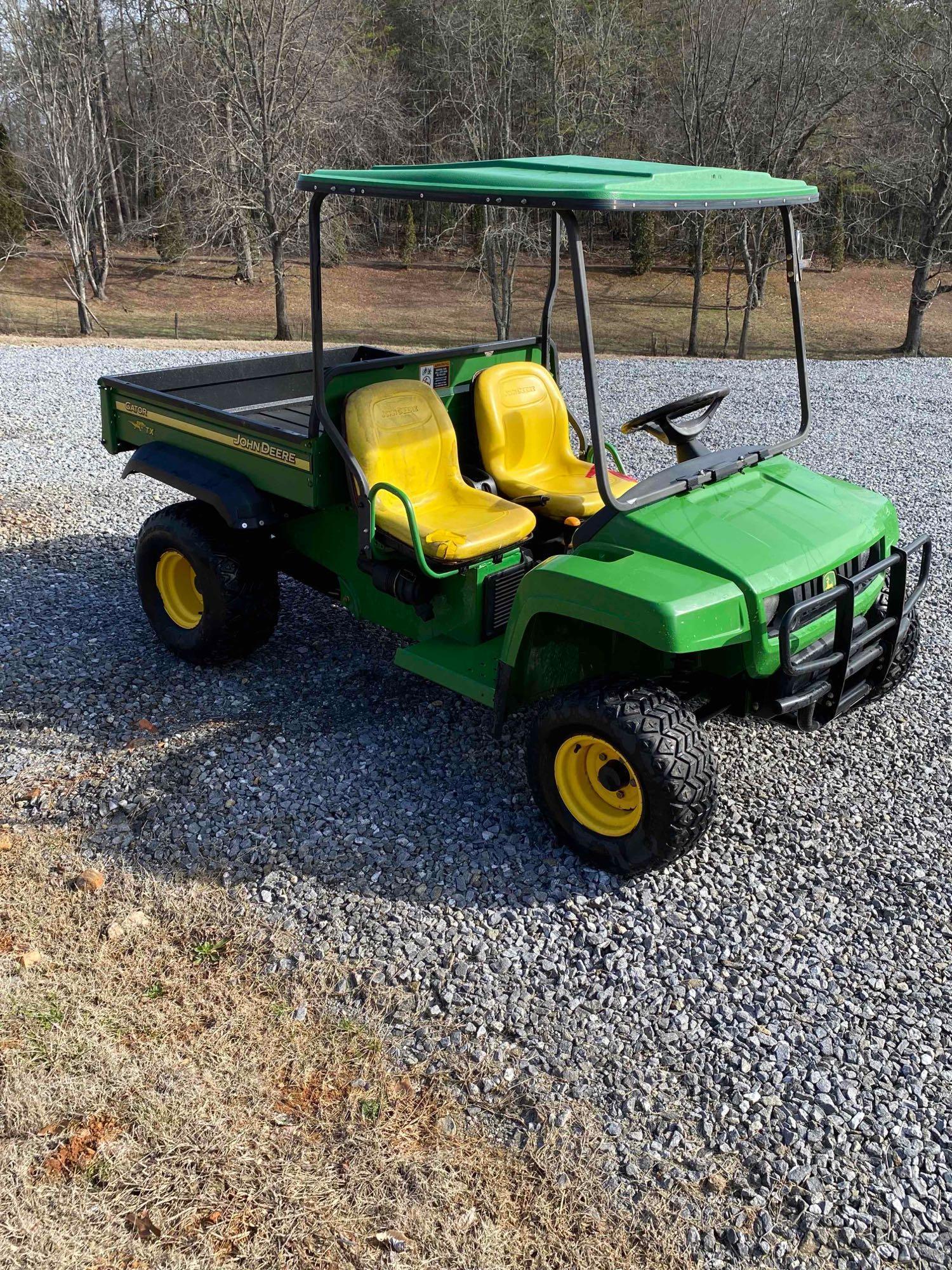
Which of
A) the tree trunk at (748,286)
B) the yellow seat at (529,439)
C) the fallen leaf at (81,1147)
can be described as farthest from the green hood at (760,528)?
the tree trunk at (748,286)

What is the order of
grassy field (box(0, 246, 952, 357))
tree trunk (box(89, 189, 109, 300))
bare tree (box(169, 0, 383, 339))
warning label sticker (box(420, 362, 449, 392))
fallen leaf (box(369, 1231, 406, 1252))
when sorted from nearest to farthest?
fallen leaf (box(369, 1231, 406, 1252)) < warning label sticker (box(420, 362, 449, 392)) < bare tree (box(169, 0, 383, 339)) < grassy field (box(0, 246, 952, 357)) < tree trunk (box(89, 189, 109, 300))

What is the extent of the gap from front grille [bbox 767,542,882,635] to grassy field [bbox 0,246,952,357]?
18.2 metres

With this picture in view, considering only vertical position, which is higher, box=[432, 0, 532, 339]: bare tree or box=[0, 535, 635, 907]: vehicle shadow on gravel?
box=[432, 0, 532, 339]: bare tree

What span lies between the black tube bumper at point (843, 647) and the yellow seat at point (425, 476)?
125 centimetres

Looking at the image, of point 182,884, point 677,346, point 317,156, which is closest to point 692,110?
point 677,346

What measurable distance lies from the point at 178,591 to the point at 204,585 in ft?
1.43

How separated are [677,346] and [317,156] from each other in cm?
910

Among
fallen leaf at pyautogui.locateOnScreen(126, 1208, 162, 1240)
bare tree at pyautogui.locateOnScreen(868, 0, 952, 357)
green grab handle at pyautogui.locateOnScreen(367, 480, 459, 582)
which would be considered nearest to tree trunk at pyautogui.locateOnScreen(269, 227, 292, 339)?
bare tree at pyautogui.locateOnScreen(868, 0, 952, 357)

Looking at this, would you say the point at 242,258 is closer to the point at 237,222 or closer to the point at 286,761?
the point at 237,222

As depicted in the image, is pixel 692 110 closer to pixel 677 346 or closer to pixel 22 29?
A: pixel 677 346

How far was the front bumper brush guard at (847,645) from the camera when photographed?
353 centimetres

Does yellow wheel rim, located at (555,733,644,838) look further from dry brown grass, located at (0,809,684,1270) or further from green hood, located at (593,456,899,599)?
dry brown grass, located at (0,809,684,1270)

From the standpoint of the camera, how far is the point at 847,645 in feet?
11.9

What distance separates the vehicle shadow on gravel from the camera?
3.87 meters
